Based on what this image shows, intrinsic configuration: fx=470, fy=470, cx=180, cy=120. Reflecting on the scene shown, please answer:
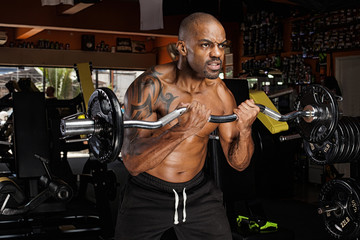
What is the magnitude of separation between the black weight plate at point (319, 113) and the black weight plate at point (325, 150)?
0.30 metres

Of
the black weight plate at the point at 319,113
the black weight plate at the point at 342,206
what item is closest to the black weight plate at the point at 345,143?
the black weight plate at the point at 342,206

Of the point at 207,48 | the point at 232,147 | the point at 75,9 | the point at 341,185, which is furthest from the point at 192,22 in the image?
the point at 75,9

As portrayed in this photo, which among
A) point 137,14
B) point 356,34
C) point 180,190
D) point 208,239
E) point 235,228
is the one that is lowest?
point 235,228

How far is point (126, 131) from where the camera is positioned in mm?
2348

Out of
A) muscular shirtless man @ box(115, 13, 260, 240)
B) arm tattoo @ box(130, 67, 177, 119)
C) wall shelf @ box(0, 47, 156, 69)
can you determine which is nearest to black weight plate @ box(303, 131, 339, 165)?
muscular shirtless man @ box(115, 13, 260, 240)

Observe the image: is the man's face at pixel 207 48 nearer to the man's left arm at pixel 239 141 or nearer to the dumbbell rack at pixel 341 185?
the man's left arm at pixel 239 141

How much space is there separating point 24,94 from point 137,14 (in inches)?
224

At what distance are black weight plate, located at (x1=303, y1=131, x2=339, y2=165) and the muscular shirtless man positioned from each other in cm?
48

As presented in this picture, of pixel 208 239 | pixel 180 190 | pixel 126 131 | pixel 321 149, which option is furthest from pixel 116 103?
pixel 321 149

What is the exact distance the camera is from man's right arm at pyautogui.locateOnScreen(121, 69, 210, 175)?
2082 millimetres

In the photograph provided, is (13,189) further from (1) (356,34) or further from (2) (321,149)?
(1) (356,34)

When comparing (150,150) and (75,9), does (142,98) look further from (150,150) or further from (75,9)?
(75,9)

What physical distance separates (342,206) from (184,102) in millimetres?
1256

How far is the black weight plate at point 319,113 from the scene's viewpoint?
2266 mm
